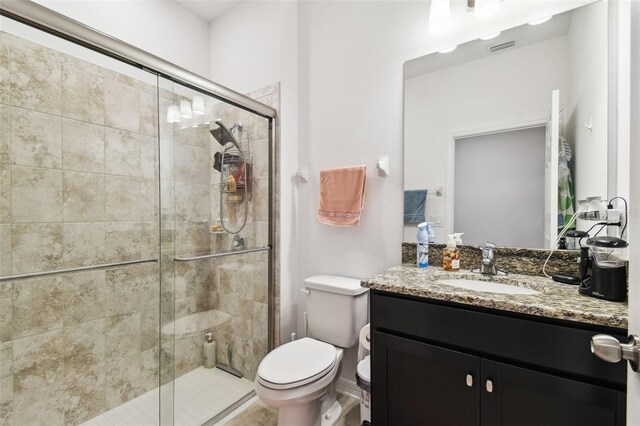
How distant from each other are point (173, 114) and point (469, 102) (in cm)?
156

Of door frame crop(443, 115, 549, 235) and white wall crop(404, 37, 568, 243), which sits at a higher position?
white wall crop(404, 37, 568, 243)

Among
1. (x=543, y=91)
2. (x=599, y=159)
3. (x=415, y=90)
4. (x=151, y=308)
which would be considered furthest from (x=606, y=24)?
(x=151, y=308)

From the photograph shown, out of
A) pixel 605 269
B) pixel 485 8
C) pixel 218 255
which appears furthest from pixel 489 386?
pixel 485 8

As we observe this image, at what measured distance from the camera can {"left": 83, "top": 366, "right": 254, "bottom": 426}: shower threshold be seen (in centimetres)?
167

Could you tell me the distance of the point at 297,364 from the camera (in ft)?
4.94

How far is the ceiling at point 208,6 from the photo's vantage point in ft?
7.62

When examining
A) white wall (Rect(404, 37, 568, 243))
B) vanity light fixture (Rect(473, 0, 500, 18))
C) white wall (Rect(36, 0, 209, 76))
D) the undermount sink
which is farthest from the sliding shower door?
vanity light fixture (Rect(473, 0, 500, 18))

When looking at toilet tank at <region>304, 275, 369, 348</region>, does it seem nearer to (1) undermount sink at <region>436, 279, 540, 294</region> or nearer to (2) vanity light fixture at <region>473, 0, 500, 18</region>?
(1) undermount sink at <region>436, 279, 540, 294</region>

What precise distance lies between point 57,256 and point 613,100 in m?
2.76

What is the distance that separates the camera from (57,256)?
1.62 meters

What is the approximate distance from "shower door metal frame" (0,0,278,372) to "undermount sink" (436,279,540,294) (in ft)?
3.90

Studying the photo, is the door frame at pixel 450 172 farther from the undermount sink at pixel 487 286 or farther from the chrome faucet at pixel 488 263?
the undermount sink at pixel 487 286

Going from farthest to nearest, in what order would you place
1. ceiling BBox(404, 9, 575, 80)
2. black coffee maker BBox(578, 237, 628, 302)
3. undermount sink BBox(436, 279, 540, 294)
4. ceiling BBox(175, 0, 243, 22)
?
ceiling BBox(175, 0, 243, 22) < ceiling BBox(404, 9, 575, 80) < undermount sink BBox(436, 279, 540, 294) < black coffee maker BBox(578, 237, 628, 302)

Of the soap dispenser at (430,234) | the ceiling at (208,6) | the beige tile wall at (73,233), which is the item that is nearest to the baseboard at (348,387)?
the soap dispenser at (430,234)
